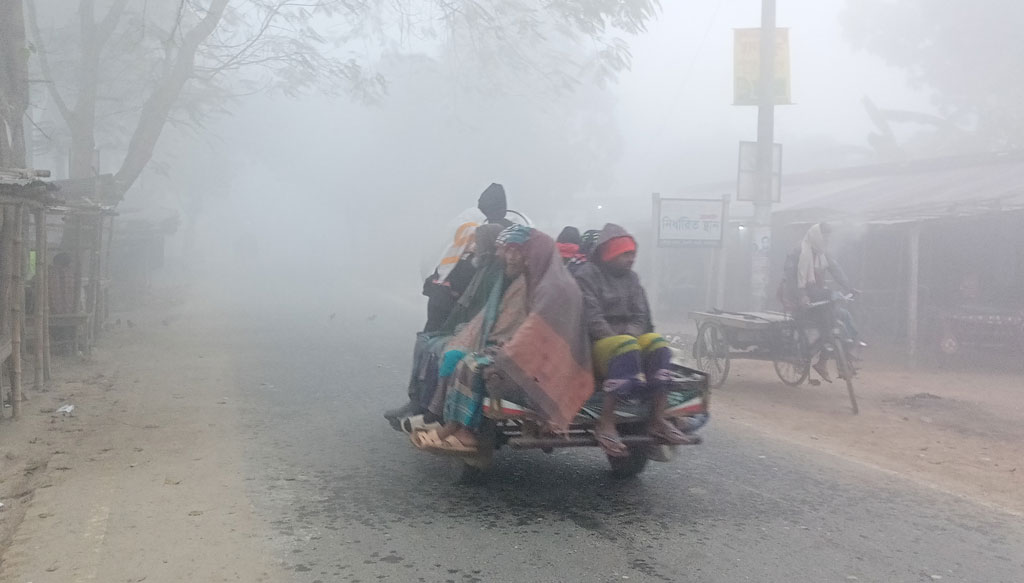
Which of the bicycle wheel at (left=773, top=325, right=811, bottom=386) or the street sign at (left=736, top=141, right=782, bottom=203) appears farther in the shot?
the street sign at (left=736, top=141, right=782, bottom=203)

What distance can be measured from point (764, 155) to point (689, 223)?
7.38ft

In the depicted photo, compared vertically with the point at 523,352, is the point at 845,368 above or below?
below

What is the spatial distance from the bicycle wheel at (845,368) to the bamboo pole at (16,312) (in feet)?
27.6

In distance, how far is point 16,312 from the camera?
855 centimetres

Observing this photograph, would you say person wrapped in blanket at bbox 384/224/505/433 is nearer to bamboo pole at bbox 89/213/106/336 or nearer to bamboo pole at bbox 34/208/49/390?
bamboo pole at bbox 34/208/49/390

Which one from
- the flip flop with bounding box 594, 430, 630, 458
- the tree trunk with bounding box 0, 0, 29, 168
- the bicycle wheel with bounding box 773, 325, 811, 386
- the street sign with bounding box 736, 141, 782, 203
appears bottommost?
the flip flop with bounding box 594, 430, 630, 458

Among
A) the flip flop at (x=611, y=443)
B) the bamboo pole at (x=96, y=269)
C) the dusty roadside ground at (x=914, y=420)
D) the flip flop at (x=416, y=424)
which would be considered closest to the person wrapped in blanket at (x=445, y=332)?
the flip flop at (x=416, y=424)

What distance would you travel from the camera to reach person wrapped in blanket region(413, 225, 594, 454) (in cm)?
523

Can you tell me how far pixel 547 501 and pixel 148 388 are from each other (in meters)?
6.37

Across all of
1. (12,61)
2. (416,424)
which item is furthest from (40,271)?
(416,424)

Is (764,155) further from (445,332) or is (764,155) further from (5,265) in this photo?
(5,265)

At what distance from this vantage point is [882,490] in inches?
249

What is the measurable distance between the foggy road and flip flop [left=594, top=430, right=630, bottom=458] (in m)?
0.42

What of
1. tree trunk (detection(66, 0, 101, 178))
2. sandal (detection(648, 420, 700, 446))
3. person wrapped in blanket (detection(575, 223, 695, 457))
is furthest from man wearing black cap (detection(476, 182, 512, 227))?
tree trunk (detection(66, 0, 101, 178))
